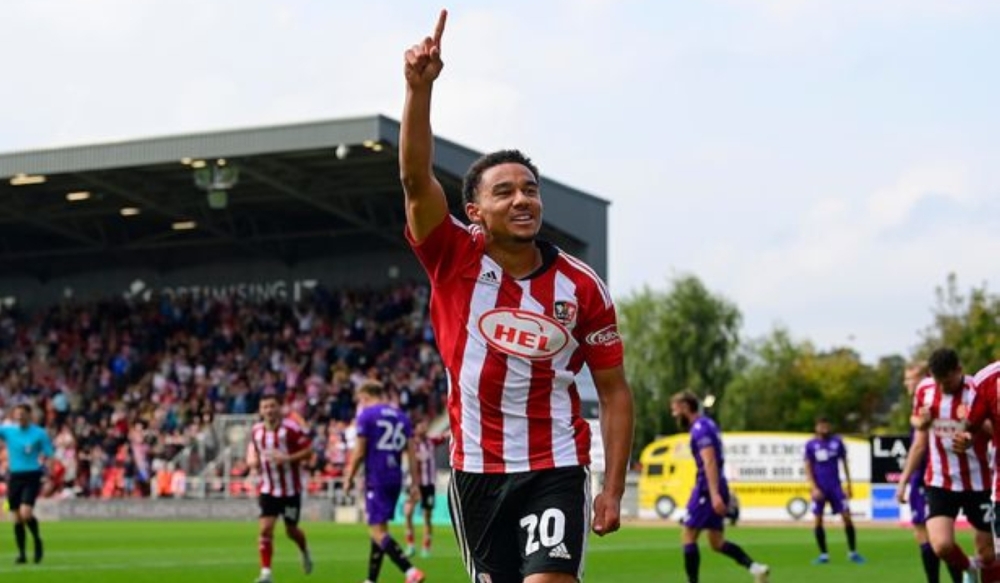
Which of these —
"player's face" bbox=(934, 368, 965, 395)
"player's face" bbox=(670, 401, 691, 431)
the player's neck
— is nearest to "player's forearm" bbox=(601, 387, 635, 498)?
the player's neck

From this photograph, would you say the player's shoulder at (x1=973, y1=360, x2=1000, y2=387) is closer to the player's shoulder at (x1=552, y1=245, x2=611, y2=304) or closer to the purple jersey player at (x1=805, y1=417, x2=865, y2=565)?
the player's shoulder at (x1=552, y1=245, x2=611, y2=304)

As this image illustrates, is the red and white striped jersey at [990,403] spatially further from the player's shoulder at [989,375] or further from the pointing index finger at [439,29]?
the pointing index finger at [439,29]

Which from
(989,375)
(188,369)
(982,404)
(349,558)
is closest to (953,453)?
(982,404)

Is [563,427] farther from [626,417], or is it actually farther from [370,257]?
[370,257]

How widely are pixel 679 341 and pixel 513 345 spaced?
73.3 meters

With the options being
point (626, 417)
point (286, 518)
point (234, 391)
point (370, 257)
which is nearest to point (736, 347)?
point (370, 257)

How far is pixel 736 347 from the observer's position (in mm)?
81625

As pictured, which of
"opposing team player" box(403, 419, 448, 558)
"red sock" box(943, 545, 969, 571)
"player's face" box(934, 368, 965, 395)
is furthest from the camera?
"opposing team player" box(403, 419, 448, 558)

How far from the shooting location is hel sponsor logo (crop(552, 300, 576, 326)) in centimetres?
685

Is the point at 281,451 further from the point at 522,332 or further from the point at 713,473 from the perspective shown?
the point at 522,332

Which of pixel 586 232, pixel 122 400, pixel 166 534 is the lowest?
pixel 166 534

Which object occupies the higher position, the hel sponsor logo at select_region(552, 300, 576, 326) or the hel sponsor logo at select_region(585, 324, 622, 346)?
the hel sponsor logo at select_region(552, 300, 576, 326)

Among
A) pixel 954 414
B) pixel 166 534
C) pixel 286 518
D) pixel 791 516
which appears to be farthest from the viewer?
pixel 791 516

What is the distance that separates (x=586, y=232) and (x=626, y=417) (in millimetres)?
42246
